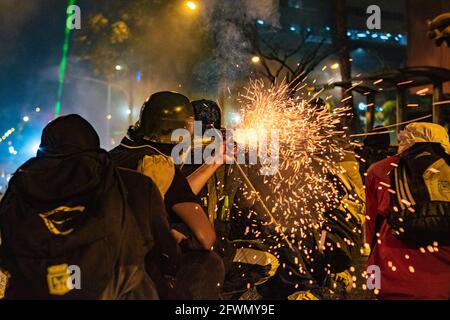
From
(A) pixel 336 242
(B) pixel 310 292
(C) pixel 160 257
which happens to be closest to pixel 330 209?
(A) pixel 336 242

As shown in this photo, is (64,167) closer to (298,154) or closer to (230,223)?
(230,223)

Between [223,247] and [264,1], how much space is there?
1703cm

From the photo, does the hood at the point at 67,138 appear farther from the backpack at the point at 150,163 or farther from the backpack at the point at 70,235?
the backpack at the point at 150,163

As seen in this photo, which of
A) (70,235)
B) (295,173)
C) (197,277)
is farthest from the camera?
(295,173)

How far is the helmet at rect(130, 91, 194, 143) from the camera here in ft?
9.77

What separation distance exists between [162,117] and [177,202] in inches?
25.1

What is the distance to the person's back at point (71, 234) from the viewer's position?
2.10m

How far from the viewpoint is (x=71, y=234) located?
83.0 inches

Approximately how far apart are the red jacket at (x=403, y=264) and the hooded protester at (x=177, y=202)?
1254 millimetres

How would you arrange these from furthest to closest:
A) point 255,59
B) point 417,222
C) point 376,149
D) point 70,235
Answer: point 255,59 < point 376,149 < point 417,222 < point 70,235

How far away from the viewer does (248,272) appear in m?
4.03

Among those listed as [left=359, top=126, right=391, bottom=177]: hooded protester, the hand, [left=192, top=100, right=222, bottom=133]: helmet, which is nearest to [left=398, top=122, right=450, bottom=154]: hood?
[left=192, top=100, right=222, bottom=133]: helmet

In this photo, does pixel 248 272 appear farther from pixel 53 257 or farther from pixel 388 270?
pixel 53 257

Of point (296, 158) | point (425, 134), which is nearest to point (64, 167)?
point (425, 134)
